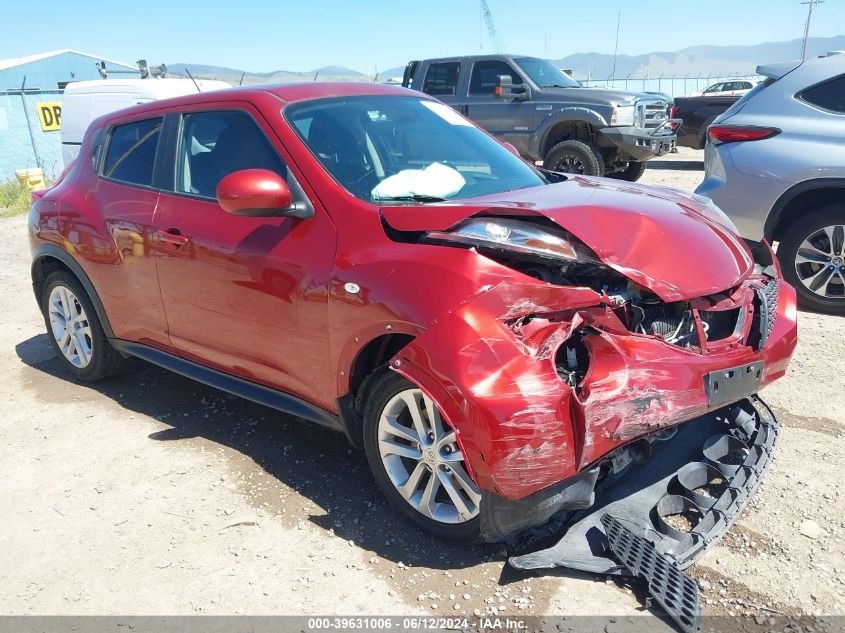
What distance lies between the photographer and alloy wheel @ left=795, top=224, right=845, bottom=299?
5.36m

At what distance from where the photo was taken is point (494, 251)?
105 inches

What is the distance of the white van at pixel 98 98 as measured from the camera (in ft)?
35.0

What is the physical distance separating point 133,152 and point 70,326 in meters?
1.40

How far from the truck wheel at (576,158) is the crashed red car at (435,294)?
7.08 meters

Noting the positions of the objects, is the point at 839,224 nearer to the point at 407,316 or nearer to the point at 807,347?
the point at 807,347

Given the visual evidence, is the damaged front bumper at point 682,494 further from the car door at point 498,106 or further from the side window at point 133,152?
the car door at point 498,106

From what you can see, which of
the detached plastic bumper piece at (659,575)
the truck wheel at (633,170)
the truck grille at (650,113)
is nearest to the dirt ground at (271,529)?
the detached plastic bumper piece at (659,575)

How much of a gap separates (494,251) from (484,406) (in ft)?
2.10

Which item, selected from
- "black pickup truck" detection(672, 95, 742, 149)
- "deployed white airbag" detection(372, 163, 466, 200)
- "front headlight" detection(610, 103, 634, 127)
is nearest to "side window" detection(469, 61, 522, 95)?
"front headlight" detection(610, 103, 634, 127)

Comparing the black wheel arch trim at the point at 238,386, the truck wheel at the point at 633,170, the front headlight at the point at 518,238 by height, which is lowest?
the truck wheel at the point at 633,170

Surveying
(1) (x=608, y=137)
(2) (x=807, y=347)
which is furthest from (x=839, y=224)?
(1) (x=608, y=137)

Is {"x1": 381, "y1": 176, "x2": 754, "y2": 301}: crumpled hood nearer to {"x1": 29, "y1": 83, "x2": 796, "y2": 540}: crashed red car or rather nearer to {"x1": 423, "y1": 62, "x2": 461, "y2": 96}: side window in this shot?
{"x1": 29, "y1": 83, "x2": 796, "y2": 540}: crashed red car

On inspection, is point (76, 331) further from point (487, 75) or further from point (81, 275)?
point (487, 75)

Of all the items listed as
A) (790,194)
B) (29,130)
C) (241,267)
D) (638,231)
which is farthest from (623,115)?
(29,130)
